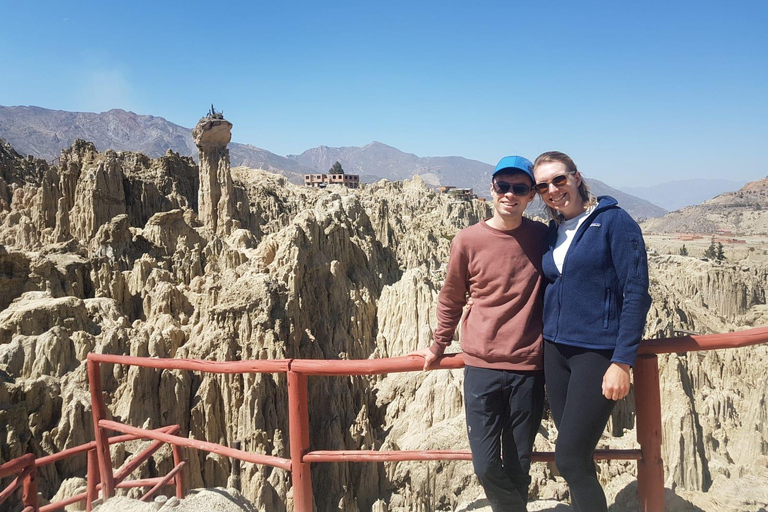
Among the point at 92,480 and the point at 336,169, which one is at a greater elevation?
the point at 336,169

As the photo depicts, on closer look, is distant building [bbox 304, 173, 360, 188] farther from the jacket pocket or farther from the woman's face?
the jacket pocket

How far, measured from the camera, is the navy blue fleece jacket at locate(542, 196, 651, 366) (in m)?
2.46

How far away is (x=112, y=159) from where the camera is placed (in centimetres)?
3017

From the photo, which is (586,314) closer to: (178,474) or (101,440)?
(101,440)

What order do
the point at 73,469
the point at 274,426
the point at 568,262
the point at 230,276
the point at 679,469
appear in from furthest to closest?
the point at 230,276, the point at 274,426, the point at 73,469, the point at 679,469, the point at 568,262

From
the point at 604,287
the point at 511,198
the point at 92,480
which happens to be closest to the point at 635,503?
the point at 604,287

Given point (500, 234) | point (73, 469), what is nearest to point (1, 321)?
point (73, 469)

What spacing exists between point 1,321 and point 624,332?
51.2ft

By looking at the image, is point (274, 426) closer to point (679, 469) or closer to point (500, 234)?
point (679, 469)

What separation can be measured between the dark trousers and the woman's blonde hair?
0.95 metres

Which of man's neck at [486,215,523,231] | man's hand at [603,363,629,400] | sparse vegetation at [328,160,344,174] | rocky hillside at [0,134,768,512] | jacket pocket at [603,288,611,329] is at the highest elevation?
sparse vegetation at [328,160,344,174]

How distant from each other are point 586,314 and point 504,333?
0.48 m

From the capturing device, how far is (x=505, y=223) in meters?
2.94

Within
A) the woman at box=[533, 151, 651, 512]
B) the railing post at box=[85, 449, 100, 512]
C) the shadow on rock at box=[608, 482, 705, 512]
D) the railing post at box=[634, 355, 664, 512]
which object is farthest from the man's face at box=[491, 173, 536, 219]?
the railing post at box=[85, 449, 100, 512]
